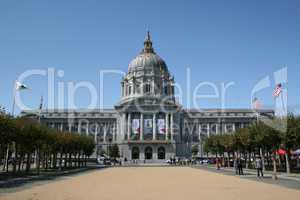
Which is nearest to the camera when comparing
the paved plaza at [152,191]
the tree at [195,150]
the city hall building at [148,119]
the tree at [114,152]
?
the paved plaza at [152,191]

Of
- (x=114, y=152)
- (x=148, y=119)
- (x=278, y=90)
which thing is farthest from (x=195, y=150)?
(x=278, y=90)

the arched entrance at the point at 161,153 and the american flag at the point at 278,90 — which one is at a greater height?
the american flag at the point at 278,90

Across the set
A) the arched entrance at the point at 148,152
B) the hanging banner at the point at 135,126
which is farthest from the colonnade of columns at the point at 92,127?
the arched entrance at the point at 148,152

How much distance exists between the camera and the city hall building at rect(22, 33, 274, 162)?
135 m

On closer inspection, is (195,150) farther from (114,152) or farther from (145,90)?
(114,152)

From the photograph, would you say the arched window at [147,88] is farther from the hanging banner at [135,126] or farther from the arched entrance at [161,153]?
the arched entrance at [161,153]

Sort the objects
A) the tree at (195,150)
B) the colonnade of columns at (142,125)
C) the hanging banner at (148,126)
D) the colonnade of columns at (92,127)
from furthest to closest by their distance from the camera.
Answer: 1. the colonnade of columns at (92,127)
2. the tree at (195,150)
3. the hanging banner at (148,126)
4. the colonnade of columns at (142,125)

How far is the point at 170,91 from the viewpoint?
158 m

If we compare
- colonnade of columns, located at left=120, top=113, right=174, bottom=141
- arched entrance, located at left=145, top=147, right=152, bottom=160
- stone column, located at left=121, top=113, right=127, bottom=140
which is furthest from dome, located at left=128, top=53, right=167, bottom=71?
arched entrance, located at left=145, top=147, right=152, bottom=160

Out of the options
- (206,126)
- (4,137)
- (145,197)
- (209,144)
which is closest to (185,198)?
(145,197)

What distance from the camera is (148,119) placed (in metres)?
142

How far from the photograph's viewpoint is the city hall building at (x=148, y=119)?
135m

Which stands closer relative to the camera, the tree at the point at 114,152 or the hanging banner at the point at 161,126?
the tree at the point at 114,152

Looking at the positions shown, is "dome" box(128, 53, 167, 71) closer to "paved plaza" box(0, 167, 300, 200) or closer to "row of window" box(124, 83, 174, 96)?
"row of window" box(124, 83, 174, 96)
